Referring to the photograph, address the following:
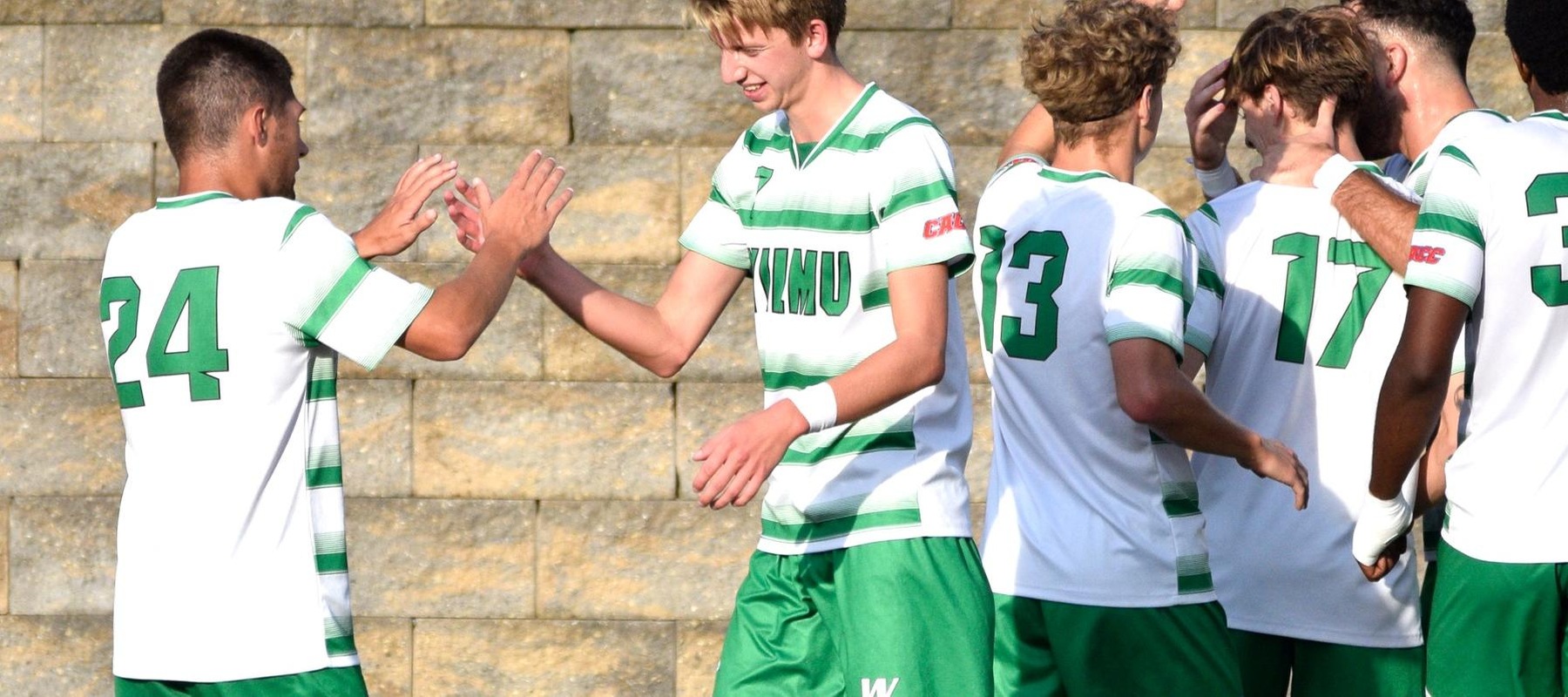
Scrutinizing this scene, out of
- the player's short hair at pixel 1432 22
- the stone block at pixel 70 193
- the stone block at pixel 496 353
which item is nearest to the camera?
the player's short hair at pixel 1432 22

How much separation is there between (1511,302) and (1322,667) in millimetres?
1070

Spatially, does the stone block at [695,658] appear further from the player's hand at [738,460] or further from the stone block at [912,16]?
the player's hand at [738,460]

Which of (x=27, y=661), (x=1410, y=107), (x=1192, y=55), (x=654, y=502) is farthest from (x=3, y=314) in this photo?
(x=1410, y=107)

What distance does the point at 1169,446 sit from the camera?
13.5 ft

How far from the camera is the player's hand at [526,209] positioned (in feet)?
13.1

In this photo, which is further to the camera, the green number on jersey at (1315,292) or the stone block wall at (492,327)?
the stone block wall at (492,327)

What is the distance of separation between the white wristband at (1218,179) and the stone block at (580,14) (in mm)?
2525

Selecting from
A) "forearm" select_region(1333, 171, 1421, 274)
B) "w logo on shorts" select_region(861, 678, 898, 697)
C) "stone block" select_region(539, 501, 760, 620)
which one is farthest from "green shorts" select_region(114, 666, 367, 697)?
"stone block" select_region(539, 501, 760, 620)

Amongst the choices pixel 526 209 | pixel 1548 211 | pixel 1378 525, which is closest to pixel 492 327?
pixel 526 209


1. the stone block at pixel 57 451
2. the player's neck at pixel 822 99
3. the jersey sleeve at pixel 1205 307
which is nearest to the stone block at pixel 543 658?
the stone block at pixel 57 451

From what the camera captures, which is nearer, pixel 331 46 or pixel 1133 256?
pixel 1133 256

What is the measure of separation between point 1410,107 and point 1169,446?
1270mm

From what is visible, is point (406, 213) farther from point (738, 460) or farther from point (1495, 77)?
point (1495, 77)

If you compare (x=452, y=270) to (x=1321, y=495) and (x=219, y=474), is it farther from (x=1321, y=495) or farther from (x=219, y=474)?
(x=1321, y=495)
